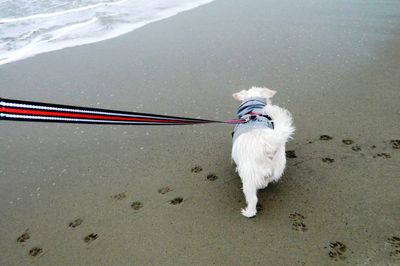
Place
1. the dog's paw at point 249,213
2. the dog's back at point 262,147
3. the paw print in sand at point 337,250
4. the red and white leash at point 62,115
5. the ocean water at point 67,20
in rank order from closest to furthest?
the red and white leash at point 62,115 → the paw print in sand at point 337,250 → the dog's back at point 262,147 → the dog's paw at point 249,213 → the ocean water at point 67,20

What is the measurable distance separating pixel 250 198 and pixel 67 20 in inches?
312

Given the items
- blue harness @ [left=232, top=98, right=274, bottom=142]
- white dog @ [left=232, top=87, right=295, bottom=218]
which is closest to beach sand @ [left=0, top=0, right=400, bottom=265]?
white dog @ [left=232, top=87, right=295, bottom=218]

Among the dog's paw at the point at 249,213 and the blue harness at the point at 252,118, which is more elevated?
the blue harness at the point at 252,118

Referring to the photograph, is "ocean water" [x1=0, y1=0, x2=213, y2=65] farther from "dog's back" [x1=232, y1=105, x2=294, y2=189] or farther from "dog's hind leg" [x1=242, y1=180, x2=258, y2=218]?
"dog's hind leg" [x1=242, y1=180, x2=258, y2=218]

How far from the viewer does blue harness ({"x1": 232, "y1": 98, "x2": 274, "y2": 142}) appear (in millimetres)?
2902

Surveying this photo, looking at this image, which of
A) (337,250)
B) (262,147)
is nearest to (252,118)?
(262,147)

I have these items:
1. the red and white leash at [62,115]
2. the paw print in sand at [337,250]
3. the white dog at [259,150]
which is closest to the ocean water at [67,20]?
the white dog at [259,150]

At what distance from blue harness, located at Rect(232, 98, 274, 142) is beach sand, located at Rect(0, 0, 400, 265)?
59cm

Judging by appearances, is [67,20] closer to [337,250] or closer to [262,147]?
[262,147]

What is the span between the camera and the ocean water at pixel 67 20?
291 inches

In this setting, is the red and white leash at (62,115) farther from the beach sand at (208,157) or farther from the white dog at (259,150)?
the beach sand at (208,157)

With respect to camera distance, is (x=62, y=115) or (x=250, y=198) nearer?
(x=62, y=115)

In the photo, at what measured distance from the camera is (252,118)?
9.91 feet

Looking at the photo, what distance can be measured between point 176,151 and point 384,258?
2.20 meters
